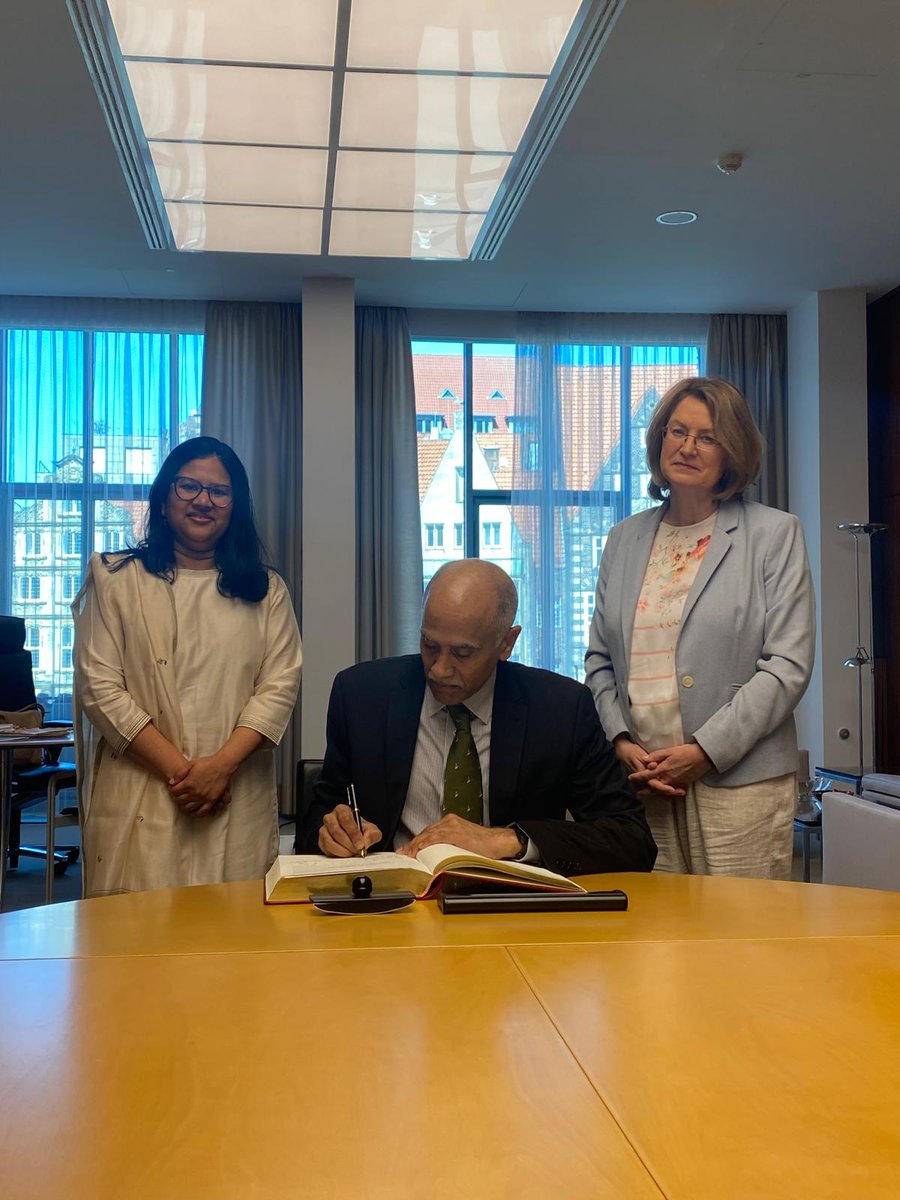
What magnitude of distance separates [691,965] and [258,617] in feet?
5.88

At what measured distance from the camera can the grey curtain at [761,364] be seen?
7.84 m

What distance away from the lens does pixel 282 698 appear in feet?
9.41

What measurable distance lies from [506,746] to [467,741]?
78mm

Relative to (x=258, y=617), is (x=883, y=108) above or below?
above

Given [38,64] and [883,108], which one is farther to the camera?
[883,108]

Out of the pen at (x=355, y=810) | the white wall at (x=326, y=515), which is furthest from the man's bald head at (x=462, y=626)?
the white wall at (x=326, y=515)

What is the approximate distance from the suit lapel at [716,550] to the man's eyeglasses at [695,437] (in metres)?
0.16

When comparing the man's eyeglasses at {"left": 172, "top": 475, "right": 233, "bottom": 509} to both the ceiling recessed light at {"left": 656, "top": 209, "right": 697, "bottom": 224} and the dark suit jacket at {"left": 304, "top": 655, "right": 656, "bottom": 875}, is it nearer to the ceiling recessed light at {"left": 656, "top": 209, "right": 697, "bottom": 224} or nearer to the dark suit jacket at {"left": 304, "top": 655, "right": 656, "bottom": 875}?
the dark suit jacket at {"left": 304, "top": 655, "right": 656, "bottom": 875}

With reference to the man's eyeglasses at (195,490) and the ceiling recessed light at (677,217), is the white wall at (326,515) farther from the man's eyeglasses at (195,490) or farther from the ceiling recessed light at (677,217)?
the man's eyeglasses at (195,490)

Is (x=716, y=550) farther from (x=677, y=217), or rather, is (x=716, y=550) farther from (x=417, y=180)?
(x=677, y=217)

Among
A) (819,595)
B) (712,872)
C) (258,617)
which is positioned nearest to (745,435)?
(712,872)

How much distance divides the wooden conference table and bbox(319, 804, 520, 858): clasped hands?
0.27m

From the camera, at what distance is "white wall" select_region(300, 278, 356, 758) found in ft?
22.3

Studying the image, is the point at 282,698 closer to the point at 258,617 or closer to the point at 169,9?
the point at 258,617
